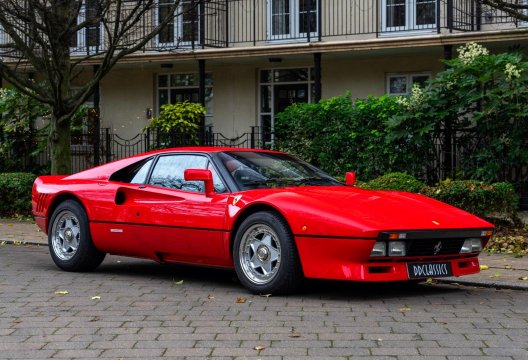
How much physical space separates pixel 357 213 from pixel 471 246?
1232 mm

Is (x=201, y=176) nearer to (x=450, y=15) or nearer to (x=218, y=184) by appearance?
(x=218, y=184)

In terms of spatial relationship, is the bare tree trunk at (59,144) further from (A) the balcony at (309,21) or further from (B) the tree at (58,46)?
(A) the balcony at (309,21)

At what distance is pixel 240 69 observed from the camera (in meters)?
24.0

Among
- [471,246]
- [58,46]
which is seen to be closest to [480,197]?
[471,246]

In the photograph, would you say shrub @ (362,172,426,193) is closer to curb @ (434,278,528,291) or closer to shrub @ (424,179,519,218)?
shrub @ (424,179,519,218)

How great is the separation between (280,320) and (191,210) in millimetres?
2104

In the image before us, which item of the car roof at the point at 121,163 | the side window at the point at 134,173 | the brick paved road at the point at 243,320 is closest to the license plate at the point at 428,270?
the brick paved road at the point at 243,320

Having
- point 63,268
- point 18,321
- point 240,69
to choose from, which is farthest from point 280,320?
point 240,69

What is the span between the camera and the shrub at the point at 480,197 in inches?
523

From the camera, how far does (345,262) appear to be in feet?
25.1

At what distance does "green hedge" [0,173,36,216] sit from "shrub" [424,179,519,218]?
858 centimetres

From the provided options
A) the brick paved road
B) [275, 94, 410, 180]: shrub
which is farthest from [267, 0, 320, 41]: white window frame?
the brick paved road

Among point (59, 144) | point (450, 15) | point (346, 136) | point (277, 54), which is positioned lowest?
point (59, 144)

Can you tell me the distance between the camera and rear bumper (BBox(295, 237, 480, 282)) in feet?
24.8
